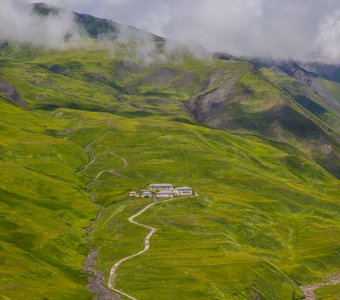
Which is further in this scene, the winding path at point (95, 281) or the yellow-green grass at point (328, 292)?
the yellow-green grass at point (328, 292)

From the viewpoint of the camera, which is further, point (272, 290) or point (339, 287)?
point (339, 287)

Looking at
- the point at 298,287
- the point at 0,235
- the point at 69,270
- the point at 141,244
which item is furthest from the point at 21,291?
the point at 298,287

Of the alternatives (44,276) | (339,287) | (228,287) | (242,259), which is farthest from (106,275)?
(339,287)

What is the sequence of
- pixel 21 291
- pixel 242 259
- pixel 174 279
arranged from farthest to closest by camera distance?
pixel 242 259 < pixel 174 279 < pixel 21 291

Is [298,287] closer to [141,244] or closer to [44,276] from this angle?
[141,244]

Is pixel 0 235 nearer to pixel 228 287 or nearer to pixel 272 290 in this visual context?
pixel 228 287

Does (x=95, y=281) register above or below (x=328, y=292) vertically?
above

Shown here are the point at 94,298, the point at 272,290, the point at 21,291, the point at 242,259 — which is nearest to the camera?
the point at 21,291

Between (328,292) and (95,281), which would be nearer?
(95,281)

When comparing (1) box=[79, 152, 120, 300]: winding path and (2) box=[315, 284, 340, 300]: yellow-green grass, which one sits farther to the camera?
(2) box=[315, 284, 340, 300]: yellow-green grass
